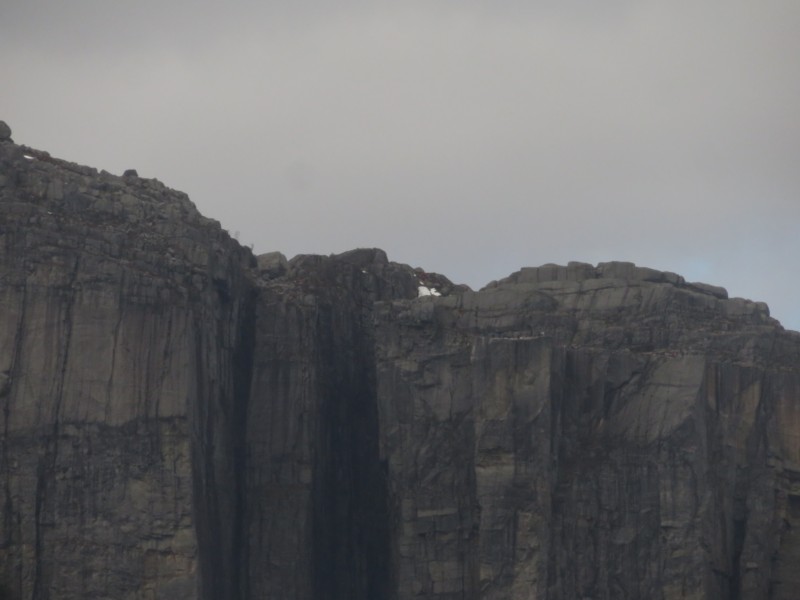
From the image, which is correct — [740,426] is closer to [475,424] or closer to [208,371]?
[475,424]

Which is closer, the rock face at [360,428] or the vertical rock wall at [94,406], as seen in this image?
the vertical rock wall at [94,406]

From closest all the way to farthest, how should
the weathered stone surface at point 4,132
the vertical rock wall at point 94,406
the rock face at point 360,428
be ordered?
1. the vertical rock wall at point 94,406
2. the rock face at point 360,428
3. the weathered stone surface at point 4,132

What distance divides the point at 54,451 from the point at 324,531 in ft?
41.7

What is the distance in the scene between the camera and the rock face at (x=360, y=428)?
101938mm

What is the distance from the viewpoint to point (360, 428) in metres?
112

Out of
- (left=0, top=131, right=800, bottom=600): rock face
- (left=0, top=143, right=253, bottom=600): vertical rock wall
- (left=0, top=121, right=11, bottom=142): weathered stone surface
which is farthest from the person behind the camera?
(left=0, top=121, right=11, bottom=142): weathered stone surface

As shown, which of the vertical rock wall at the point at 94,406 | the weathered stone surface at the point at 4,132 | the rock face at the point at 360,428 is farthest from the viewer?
the weathered stone surface at the point at 4,132

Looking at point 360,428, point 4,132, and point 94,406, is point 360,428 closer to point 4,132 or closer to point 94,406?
point 94,406

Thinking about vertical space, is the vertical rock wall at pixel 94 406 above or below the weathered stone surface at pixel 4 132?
below

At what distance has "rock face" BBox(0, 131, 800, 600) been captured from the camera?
101938mm

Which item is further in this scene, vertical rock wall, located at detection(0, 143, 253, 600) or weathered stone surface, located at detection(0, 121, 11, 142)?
weathered stone surface, located at detection(0, 121, 11, 142)

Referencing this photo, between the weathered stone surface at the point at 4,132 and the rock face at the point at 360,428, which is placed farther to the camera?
the weathered stone surface at the point at 4,132

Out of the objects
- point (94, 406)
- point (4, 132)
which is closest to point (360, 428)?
point (94, 406)

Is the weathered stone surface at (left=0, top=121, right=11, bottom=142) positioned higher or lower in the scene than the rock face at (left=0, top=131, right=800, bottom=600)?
higher
